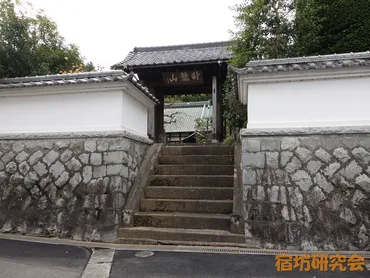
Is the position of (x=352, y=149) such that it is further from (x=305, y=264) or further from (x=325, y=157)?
(x=305, y=264)

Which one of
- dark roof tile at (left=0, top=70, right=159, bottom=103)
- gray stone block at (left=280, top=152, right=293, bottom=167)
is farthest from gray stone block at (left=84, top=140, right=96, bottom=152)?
gray stone block at (left=280, top=152, right=293, bottom=167)

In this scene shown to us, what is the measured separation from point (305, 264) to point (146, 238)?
2517 millimetres

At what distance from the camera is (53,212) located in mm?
5359

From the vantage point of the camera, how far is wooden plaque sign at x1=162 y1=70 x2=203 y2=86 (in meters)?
11.3

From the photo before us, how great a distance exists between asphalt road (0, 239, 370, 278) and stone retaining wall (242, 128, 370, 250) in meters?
0.71

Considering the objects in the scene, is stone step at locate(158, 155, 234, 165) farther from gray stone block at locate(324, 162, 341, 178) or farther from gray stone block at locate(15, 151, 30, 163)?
gray stone block at locate(15, 151, 30, 163)

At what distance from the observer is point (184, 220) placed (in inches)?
201

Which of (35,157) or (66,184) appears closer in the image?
(66,184)

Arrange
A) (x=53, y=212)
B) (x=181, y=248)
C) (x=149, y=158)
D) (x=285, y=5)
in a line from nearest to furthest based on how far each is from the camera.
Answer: (x=181, y=248), (x=53, y=212), (x=149, y=158), (x=285, y=5)

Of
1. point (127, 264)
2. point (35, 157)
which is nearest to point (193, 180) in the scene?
point (127, 264)

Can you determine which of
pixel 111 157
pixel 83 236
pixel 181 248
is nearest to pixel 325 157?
pixel 181 248

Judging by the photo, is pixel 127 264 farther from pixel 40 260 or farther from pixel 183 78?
pixel 183 78

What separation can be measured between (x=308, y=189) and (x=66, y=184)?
439cm

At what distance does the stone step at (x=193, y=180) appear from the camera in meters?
5.94
